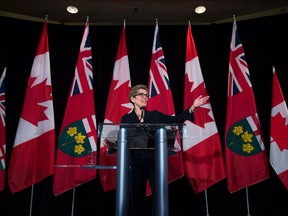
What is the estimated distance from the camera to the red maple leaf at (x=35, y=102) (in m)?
3.88

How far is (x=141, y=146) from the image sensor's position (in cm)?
203

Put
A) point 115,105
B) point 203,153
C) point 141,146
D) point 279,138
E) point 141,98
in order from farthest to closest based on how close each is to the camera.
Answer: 1. point 115,105
2. point 203,153
3. point 279,138
4. point 141,98
5. point 141,146

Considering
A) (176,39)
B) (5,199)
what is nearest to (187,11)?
(176,39)

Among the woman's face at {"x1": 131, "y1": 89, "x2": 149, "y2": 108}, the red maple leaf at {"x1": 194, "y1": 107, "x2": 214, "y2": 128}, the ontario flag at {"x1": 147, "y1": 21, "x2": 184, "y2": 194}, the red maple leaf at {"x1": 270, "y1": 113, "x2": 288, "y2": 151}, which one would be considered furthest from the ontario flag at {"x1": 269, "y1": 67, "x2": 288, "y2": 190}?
the woman's face at {"x1": 131, "y1": 89, "x2": 149, "y2": 108}

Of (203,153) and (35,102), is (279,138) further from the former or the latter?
(35,102)

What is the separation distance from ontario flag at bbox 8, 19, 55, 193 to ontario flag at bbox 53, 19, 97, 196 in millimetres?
142

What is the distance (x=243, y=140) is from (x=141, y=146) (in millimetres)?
2133

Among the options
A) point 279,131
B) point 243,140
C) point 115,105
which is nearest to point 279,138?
point 279,131

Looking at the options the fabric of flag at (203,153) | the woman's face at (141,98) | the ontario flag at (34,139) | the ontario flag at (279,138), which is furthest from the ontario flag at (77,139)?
the ontario flag at (279,138)

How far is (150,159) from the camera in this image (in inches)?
90.4

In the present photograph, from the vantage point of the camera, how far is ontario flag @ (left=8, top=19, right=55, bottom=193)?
12.2 ft

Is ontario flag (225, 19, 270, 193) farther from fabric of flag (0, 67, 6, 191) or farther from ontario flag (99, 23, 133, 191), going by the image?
fabric of flag (0, 67, 6, 191)

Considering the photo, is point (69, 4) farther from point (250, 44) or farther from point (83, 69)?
point (250, 44)

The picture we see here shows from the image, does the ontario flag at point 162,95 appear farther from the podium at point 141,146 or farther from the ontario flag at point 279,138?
the podium at point 141,146
